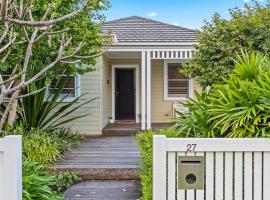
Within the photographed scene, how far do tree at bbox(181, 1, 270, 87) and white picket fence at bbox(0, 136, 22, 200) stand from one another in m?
7.47

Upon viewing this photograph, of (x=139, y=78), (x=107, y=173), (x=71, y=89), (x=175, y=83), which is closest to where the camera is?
(x=107, y=173)

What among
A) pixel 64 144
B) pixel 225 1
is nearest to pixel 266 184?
pixel 64 144

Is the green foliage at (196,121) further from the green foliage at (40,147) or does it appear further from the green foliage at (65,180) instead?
the green foliage at (40,147)

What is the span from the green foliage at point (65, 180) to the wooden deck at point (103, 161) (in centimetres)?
18

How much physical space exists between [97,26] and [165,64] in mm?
5854

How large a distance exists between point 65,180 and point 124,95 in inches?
383

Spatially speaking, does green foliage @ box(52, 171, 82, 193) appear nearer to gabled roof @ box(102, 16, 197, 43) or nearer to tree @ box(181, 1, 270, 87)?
tree @ box(181, 1, 270, 87)

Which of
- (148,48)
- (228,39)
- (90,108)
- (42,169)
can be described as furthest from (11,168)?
(148,48)

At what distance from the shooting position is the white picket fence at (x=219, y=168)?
3732mm

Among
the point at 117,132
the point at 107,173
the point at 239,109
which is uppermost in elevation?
the point at 239,109

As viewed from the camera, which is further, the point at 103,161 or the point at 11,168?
the point at 103,161

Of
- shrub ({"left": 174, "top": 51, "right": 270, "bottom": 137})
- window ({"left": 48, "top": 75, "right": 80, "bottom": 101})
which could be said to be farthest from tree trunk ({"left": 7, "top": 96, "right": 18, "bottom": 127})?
shrub ({"left": 174, "top": 51, "right": 270, "bottom": 137})

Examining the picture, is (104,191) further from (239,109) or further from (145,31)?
(145,31)

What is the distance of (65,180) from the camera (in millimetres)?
7355
